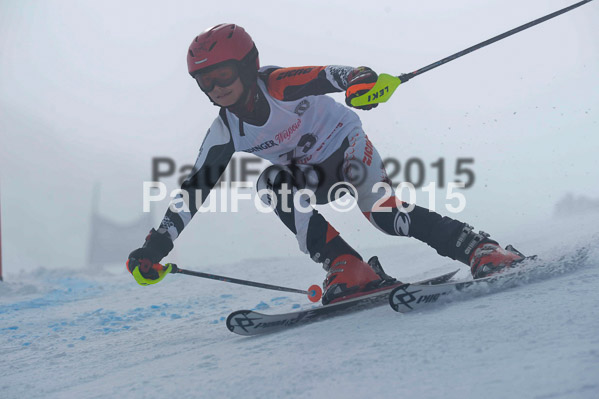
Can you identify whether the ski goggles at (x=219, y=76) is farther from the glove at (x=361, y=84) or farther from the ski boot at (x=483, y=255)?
the ski boot at (x=483, y=255)

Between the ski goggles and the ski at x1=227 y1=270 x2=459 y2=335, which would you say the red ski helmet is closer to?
the ski goggles

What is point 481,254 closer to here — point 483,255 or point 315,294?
point 483,255

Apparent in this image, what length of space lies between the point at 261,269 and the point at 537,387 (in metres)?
5.94

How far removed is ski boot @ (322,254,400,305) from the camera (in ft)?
10.6

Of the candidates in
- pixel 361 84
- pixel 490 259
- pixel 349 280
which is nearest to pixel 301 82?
pixel 361 84

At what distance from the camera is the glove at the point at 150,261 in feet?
11.0

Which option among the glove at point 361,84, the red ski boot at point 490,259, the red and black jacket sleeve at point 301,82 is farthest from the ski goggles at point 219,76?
the red ski boot at point 490,259

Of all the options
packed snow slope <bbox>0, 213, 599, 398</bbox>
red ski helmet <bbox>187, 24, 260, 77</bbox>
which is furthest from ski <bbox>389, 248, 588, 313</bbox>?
red ski helmet <bbox>187, 24, 260, 77</bbox>

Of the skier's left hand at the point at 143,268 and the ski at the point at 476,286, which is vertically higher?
the skier's left hand at the point at 143,268

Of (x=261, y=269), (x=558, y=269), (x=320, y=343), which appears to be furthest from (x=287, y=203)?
(x=261, y=269)

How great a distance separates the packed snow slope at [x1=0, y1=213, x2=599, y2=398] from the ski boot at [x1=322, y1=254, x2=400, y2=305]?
265 mm

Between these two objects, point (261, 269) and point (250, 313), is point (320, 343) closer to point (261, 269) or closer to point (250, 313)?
point (250, 313)

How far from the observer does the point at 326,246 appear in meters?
3.43

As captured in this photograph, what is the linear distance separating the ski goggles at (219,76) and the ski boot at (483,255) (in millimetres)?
1646
